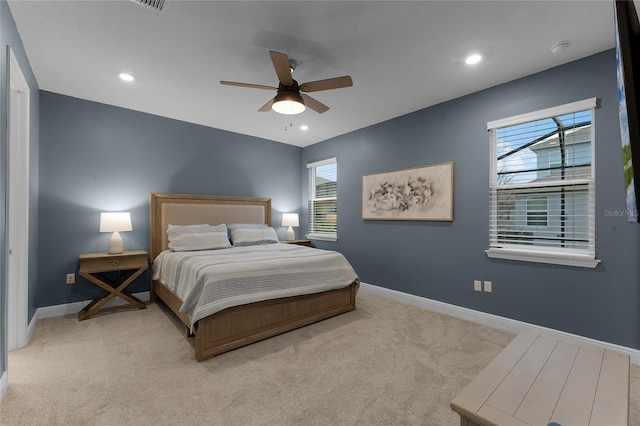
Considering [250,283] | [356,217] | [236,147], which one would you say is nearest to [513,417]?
[250,283]

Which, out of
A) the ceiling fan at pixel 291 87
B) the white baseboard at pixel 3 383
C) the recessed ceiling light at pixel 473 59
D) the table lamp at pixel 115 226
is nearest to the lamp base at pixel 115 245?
the table lamp at pixel 115 226

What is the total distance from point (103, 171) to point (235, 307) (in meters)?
2.72

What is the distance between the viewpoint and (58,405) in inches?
69.8

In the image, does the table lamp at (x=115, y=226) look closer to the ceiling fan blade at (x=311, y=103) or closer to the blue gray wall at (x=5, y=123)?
the blue gray wall at (x=5, y=123)

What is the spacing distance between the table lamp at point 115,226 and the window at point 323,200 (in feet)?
9.99

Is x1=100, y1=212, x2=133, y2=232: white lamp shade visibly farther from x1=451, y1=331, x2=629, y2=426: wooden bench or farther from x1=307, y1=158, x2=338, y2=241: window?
x1=451, y1=331, x2=629, y2=426: wooden bench

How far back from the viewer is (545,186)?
9.11 feet

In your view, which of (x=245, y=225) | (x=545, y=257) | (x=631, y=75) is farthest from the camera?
(x=245, y=225)

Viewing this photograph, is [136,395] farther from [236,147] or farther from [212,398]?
[236,147]

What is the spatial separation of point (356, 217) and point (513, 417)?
360cm

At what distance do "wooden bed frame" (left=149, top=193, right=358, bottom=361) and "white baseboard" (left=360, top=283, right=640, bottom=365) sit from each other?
2.63ft

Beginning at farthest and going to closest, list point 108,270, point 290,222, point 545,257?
point 290,222, point 108,270, point 545,257

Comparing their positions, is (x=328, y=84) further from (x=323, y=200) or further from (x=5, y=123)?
(x=323, y=200)

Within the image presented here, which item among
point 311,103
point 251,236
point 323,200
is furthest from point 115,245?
point 323,200
